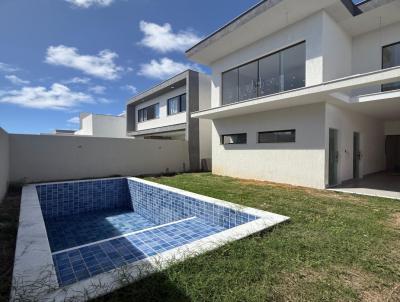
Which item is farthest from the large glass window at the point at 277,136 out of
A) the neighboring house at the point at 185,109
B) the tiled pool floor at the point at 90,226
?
the tiled pool floor at the point at 90,226

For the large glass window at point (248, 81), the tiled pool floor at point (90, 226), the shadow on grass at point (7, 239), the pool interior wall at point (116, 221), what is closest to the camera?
the shadow on grass at point (7, 239)

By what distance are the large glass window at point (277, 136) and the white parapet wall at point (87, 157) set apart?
21.2 feet

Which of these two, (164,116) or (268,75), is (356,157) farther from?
(164,116)

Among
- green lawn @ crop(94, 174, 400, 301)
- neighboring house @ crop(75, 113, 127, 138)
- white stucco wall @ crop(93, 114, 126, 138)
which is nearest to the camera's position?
green lawn @ crop(94, 174, 400, 301)

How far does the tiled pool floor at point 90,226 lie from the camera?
5.84 metres

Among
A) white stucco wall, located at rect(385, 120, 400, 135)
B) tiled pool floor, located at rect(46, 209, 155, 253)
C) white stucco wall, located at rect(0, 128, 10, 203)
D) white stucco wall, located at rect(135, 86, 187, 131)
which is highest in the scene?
white stucco wall, located at rect(135, 86, 187, 131)

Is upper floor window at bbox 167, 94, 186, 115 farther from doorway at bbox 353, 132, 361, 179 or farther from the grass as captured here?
the grass

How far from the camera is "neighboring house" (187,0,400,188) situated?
8.66 meters

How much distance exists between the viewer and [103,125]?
26.9 m

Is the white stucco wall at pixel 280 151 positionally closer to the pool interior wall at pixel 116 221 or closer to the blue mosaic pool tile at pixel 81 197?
the pool interior wall at pixel 116 221

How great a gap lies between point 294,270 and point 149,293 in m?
1.75

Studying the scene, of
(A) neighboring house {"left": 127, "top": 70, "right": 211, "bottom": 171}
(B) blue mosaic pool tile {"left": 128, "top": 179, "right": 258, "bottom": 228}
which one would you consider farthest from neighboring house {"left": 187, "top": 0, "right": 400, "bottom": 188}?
(B) blue mosaic pool tile {"left": 128, "top": 179, "right": 258, "bottom": 228}

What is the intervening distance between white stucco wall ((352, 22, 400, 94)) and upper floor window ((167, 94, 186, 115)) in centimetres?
1128

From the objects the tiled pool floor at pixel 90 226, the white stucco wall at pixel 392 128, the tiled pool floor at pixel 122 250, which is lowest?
the tiled pool floor at pixel 90 226
